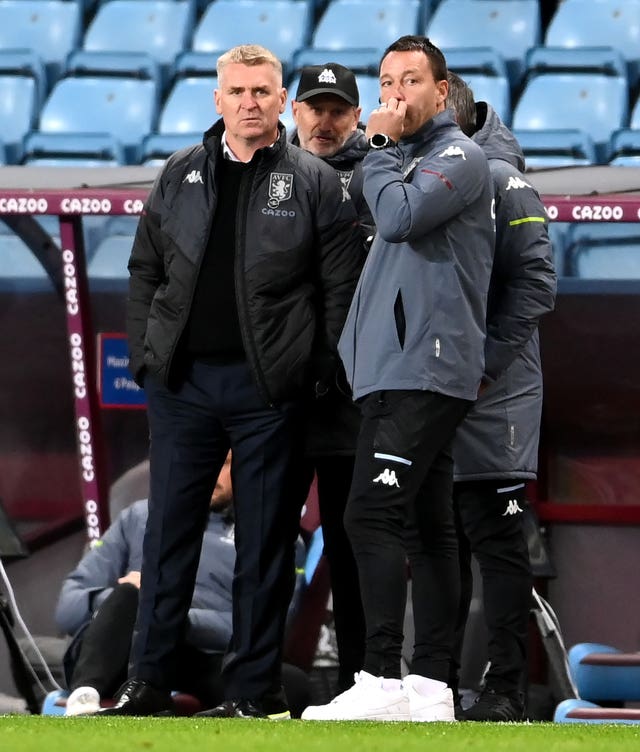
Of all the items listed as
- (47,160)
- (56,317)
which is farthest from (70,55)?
(56,317)

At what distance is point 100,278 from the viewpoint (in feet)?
20.3

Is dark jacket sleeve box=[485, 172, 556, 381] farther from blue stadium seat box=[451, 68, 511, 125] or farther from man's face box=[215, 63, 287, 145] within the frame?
blue stadium seat box=[451, 68, 511, 125]

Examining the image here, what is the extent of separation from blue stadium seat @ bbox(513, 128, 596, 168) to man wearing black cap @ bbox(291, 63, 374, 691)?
125 inches

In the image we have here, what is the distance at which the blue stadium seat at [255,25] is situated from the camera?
9578 millimetres

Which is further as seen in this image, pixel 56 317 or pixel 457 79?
pixel 56 317

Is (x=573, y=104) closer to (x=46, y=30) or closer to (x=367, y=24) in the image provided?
(x=367, y=24)

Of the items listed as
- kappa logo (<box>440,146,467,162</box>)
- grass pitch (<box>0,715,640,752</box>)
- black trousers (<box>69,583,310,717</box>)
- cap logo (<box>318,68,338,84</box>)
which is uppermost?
cap logo (<box>318,68,338,84</box>)

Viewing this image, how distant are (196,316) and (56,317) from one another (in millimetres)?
1997

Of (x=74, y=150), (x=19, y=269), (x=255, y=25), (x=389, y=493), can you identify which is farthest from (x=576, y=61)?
(x=389, y=493)

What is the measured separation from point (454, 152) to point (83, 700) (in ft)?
6.89

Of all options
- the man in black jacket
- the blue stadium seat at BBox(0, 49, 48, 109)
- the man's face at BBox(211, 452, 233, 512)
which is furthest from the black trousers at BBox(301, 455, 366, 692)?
the blue stadium seat at BBox(0, 49, 48, 109)

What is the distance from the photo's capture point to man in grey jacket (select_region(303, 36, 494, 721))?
4.04 m

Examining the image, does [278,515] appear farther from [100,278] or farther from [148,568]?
[100,278]

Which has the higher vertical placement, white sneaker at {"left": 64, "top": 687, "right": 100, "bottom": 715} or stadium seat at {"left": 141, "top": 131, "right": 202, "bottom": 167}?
stadium seat at {"left": 141, "top": 131, "right": 202, "bottom": 167}
